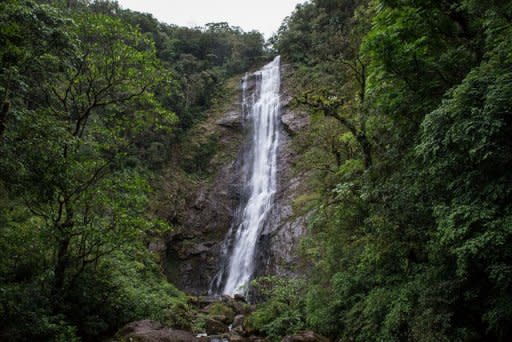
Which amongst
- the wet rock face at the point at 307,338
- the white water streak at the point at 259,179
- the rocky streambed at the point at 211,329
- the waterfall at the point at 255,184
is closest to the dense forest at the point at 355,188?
the wet rock face at the point at 307,338

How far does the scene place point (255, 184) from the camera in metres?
26.0

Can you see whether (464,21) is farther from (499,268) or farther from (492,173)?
(499,268)

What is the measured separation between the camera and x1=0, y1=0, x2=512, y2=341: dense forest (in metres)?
5.49

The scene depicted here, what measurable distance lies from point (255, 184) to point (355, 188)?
52.8 feet

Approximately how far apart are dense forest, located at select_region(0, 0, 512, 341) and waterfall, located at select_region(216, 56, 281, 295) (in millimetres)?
7863

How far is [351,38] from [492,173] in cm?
865

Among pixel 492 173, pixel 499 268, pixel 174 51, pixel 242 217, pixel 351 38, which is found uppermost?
pixel 174 51

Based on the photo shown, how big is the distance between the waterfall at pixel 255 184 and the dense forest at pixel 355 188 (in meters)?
7.86

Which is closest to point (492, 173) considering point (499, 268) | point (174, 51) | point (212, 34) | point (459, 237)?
point (459, 237)

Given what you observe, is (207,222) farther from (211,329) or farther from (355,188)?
(355,188)

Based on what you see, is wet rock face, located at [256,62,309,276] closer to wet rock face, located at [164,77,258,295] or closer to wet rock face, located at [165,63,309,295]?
wet rock face, located at [165,63,309,295]

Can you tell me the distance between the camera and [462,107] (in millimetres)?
5445

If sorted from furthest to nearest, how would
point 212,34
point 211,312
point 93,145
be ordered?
1. point 212,34
2. point 211,312
3. point 93,145

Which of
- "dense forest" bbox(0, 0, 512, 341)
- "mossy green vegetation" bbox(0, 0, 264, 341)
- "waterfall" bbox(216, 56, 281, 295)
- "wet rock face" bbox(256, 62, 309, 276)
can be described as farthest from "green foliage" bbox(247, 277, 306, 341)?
"wet rock face" bbox(256, 62, 309, 276)
